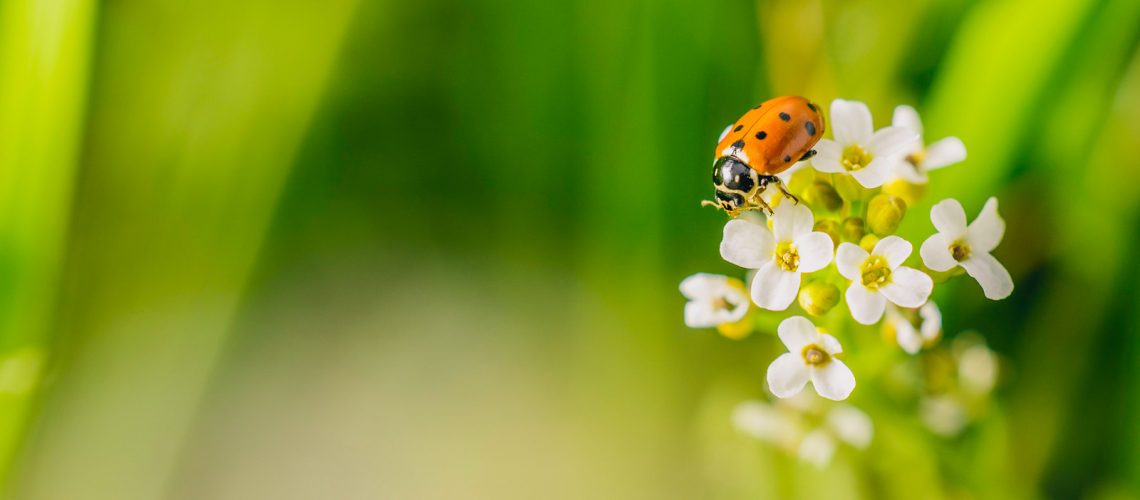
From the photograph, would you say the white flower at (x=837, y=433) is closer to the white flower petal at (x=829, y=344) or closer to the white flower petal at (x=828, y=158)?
the white flower petal at (x=829, y=344)

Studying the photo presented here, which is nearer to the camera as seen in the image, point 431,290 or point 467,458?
point 467,458

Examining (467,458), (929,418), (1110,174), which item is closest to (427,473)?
(467,458)

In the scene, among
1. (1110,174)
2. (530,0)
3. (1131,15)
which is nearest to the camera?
(1131,15)

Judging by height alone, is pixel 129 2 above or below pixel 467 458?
above

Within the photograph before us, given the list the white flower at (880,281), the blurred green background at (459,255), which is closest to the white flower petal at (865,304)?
the white flower at (880,281)

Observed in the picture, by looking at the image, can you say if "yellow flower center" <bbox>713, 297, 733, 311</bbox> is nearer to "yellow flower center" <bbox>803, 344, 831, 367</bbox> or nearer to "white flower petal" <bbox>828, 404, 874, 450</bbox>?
"yellow flower center" <bbox>803, 344, 831, 367</bbox>

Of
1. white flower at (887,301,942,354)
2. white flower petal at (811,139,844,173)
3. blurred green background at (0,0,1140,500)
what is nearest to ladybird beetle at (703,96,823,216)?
white flower petal at (811,139,844,173)

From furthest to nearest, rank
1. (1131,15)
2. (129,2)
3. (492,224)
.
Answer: (492,224), (129,2), (1131,15)

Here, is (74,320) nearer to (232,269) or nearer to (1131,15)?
(232,269)

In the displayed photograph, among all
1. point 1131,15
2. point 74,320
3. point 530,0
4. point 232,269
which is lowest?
point 74,320
